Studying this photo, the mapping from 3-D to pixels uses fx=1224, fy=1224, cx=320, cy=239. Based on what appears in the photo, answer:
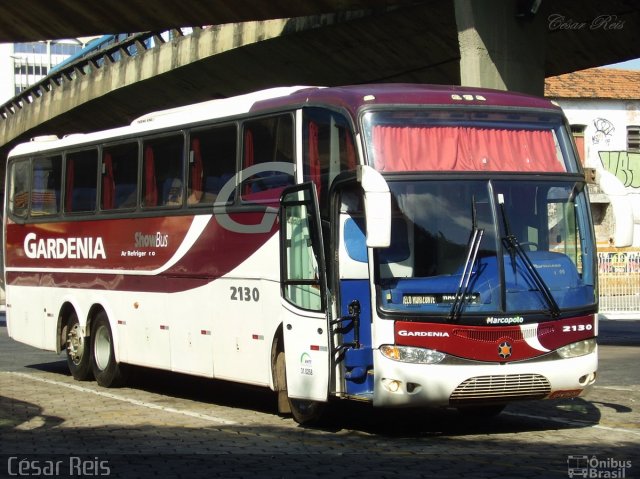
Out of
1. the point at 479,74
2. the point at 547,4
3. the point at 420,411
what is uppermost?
the point at 547,4

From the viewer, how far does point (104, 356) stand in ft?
56.6

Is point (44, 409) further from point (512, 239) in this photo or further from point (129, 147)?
point (512, 239)

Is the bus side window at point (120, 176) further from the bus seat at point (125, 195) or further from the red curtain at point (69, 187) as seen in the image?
the red curtain at point (69, 187)

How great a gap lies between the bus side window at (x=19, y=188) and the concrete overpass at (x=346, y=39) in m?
3.77

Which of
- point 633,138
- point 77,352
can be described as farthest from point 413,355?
point 633,138

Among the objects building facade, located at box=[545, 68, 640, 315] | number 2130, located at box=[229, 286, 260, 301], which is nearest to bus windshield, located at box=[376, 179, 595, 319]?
number 2130, located at box=[229, 286, 260, 301]

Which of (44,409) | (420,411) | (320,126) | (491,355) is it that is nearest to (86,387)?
(44,409)

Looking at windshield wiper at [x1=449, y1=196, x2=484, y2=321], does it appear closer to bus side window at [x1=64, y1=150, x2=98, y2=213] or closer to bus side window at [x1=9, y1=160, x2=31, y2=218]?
bus side window at [x1=64, y1=150, x2=98, y2=213]

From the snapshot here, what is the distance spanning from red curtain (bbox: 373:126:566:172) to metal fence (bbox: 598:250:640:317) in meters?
25.3

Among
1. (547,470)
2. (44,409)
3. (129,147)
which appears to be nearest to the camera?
(547,470)

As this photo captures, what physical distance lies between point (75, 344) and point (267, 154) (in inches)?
242

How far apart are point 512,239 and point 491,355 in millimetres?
1112

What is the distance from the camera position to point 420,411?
14.1 metres

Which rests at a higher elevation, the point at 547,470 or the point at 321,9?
the point at 321,9
